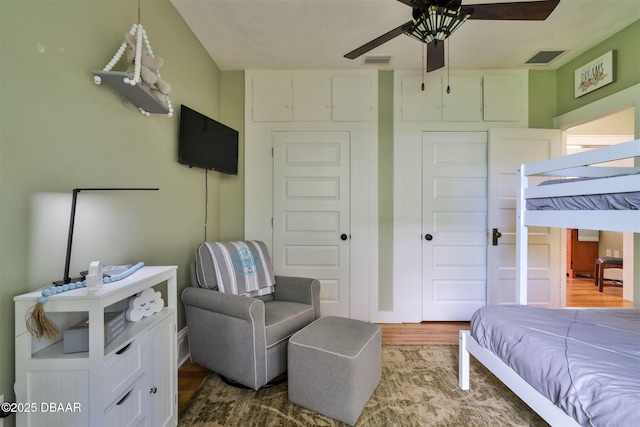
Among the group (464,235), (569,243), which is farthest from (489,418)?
(569,243)

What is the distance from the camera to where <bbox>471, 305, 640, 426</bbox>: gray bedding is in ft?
2.78

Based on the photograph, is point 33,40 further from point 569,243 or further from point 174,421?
point 569,243

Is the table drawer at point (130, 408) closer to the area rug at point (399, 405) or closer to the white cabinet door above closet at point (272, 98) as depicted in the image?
the area rug at point (399, 405)

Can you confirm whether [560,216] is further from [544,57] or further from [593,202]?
[544,57]

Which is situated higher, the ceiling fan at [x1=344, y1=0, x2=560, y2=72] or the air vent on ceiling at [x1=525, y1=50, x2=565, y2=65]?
the air vent on ceiling at [x1=525, y1=50, x2=565, y2=65]

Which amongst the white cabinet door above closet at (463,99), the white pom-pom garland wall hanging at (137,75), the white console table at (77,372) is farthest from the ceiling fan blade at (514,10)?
the white console table at (77,372)

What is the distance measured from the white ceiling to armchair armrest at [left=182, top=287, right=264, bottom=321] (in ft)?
6.76

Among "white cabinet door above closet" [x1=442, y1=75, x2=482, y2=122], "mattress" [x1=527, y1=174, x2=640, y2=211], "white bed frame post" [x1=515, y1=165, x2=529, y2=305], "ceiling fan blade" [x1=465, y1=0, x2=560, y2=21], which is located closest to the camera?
"mattress" [x1=527, y1=174, x2=640, y2=211]

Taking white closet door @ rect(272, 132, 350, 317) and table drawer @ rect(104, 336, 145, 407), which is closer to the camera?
table drawer @ rect(104, 336, 145, 407)

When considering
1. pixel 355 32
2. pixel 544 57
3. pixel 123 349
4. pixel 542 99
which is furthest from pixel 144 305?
pixel 542 99

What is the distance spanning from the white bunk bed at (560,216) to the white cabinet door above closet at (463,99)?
4.14ft

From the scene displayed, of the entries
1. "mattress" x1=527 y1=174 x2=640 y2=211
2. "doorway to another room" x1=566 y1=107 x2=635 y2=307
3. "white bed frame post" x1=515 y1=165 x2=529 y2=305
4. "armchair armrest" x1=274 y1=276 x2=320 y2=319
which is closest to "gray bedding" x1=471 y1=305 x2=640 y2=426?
"white bed frame post" x1=515 y1=165 x2=529 y2=305

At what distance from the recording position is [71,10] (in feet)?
3.61

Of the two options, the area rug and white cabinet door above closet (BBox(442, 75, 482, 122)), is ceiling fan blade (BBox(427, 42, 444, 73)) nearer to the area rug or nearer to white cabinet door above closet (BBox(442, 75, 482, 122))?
white cabinet door above closet (BBox(442, 75, 482, 122))
